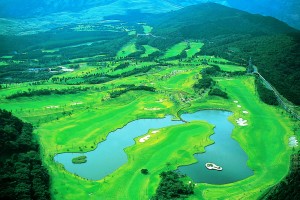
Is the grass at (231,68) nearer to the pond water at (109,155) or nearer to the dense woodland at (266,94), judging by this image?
the dense woodland at (266,94)

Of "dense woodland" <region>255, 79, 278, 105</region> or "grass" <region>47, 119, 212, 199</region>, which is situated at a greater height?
"dense woodland" <region>255, 79, 278, 105</region>

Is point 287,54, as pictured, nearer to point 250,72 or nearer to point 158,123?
point 250,72

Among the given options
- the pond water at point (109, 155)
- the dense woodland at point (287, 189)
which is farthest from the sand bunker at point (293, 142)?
the pond water at point (109, 155)

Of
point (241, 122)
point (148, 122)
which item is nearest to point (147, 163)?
point (148, 122)

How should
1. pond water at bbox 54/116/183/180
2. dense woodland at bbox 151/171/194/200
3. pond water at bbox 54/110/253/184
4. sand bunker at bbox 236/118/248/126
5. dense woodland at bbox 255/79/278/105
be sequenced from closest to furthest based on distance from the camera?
dense woodland at bbox 151/171/194/200 < pond water at bbox 54/110/253/184 < pond water at bbox 54/116/183/180 < sand bunker at bbox 236/118/248/126 < dense woodland at bbox 255/79/278/105

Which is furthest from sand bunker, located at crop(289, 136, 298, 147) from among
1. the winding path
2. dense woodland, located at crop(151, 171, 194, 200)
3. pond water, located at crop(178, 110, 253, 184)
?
dense woodland, located at crop(151, 171, 194, 200)

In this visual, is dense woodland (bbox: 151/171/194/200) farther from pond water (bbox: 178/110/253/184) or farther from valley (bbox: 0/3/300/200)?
pond water (bbox: 178/110/253/184)
